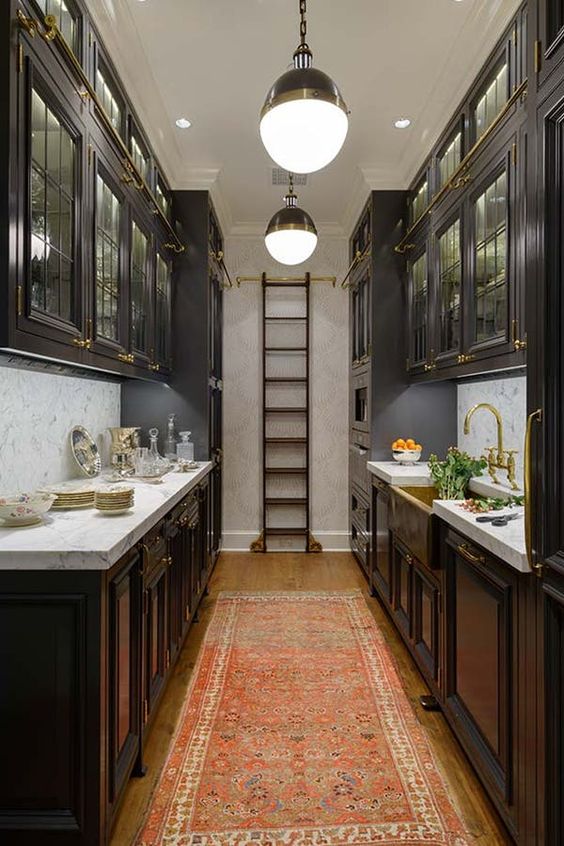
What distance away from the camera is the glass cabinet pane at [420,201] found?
3.76 meters

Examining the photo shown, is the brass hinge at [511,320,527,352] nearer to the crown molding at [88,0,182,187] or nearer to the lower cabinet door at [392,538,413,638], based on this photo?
the lower cabinet door at [392,538,413,638]

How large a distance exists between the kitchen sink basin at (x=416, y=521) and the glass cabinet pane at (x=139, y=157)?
236cm

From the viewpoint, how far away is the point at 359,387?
4910mm

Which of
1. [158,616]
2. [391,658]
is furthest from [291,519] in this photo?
[158,616]

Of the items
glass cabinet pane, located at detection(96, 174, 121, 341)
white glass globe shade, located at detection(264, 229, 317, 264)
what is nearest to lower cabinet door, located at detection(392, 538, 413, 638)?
glass cabinet pane, located at detection(96, 174, 121, 341)

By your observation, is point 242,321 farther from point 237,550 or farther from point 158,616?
point 158,616

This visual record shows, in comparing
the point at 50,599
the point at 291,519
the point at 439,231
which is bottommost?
the point at 291,519

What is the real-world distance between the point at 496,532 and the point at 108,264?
2.00 m

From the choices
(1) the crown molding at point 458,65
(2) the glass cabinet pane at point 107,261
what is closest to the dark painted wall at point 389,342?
(1) the crown molding at point 458,65

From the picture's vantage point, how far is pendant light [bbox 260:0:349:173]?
6.11 feet

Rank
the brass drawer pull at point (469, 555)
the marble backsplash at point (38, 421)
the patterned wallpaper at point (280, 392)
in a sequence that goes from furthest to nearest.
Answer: the patterned wallpaper at point (280, 392), the marble backsplash at point (38, 421), the brass drawer pull at point (469, 555)

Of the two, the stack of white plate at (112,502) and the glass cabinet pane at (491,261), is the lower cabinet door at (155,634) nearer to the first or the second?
the stack of white plate at (112,502)

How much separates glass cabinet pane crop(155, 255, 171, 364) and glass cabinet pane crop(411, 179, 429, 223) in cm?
185

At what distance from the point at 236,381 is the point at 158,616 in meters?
3.45
